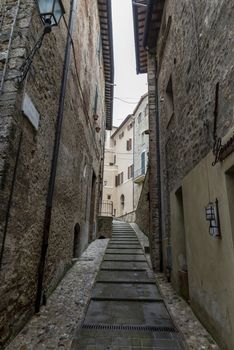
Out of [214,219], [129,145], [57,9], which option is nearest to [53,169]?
[57,9]

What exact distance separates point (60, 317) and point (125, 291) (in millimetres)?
1453

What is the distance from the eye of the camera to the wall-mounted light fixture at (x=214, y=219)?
263cm

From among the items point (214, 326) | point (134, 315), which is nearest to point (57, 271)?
point (134, 315)

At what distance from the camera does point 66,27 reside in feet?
16.5

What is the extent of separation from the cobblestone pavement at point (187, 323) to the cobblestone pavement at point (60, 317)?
4.77 feet

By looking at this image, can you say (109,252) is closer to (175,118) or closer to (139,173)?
(175,118)

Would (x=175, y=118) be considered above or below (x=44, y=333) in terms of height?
above

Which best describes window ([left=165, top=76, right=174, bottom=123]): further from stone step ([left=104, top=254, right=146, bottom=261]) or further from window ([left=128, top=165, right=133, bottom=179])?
window ([left=128, top=165, right=133, bottom=179])

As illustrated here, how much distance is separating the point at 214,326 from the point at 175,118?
385 cm

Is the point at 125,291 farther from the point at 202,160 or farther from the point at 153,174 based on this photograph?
the point at 153,174

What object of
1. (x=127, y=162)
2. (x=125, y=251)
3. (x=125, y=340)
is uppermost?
(x=127, y=162)

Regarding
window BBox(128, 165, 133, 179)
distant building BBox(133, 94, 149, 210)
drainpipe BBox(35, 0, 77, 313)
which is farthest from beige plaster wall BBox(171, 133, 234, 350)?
window BBox(128, 165, 133, 179)

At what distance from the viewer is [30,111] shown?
10.4 feet

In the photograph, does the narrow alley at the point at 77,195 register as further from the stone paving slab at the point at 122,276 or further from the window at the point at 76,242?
the window at the point at 76,242
